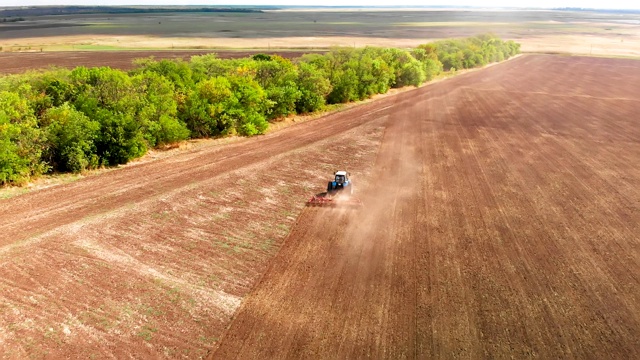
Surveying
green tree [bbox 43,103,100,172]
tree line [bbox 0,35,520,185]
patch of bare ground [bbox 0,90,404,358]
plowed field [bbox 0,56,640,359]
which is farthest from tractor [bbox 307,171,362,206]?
green tree [bbox 43,103,100,172]

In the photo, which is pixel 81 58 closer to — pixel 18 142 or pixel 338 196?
pixel 18 142

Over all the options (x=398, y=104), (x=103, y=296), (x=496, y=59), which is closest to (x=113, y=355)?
(x=103, y=296)

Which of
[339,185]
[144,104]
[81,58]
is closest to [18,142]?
[144,104]

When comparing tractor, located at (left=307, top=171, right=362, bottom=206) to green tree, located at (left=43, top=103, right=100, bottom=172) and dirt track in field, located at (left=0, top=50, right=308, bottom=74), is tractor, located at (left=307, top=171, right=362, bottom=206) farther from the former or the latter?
dirt track in field, located at (left=0, top=50, right=308, bottom=74)

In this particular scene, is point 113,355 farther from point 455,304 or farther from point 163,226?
point 455,304

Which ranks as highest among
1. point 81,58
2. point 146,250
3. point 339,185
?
point 81,58
